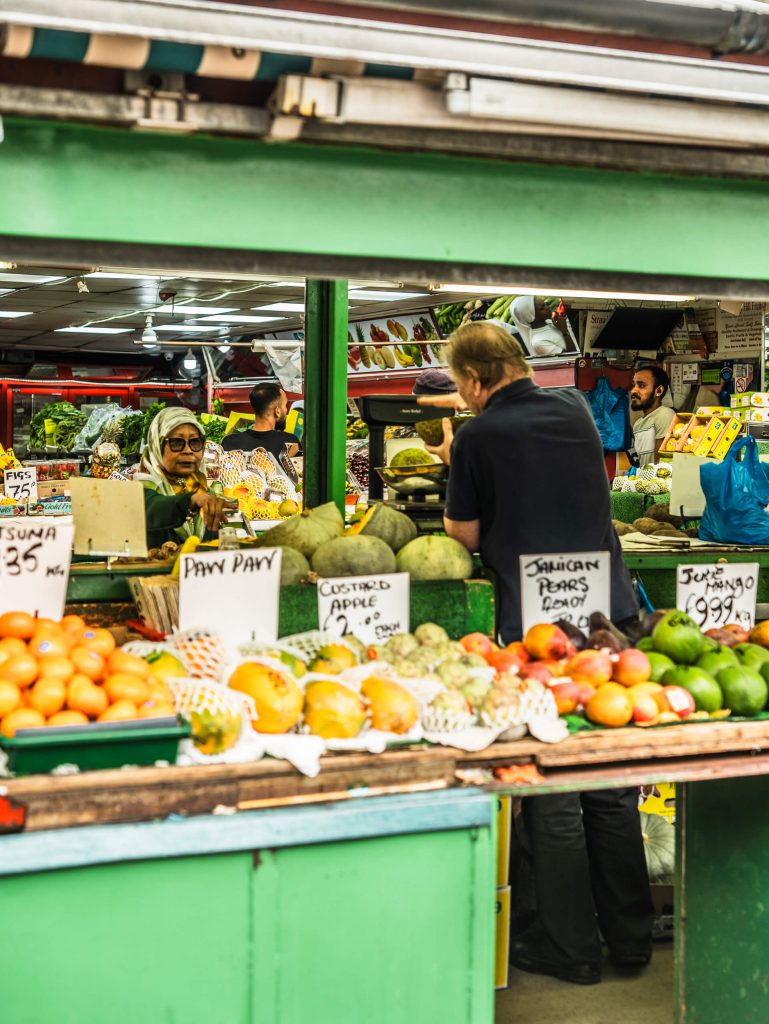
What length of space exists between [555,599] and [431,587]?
0.36 meters

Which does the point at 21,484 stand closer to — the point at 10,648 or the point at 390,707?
the point at 10,648

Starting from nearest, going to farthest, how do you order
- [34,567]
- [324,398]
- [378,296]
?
[34,567] < [324,398] < [378,296]

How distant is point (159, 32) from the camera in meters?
1.60

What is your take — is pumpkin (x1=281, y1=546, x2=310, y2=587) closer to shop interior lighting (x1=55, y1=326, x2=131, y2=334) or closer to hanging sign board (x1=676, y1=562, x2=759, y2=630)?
hanging sign board (x1=676, y1=562, x2=759, y2=630)

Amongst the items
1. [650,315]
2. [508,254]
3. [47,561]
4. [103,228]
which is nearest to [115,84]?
[103,228]

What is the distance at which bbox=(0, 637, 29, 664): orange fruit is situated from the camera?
7.40 ft

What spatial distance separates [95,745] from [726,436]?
702 cm

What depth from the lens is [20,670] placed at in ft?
7.16

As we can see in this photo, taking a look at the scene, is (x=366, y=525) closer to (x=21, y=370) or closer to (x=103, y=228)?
(x=103, y=228)

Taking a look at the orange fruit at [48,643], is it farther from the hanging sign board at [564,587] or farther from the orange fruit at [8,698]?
the hanging sign board at [564,587]

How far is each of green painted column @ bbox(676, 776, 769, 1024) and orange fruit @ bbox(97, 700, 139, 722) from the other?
64.1 inches

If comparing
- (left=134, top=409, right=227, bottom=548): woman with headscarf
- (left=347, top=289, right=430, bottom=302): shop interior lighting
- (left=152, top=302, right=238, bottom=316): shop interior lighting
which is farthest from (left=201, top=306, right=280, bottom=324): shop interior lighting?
(left=134, top=409, right=227, bottom=548): woman with headscarf

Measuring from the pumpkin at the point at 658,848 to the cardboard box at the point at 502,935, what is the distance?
93 centimetres

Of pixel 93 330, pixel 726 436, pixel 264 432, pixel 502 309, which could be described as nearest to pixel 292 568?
pixel 264 432
